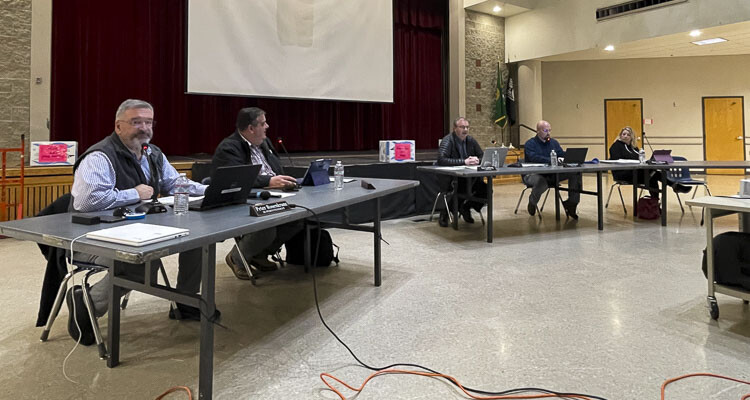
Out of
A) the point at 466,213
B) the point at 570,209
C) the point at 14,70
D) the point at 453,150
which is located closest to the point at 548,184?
the point at 570,209

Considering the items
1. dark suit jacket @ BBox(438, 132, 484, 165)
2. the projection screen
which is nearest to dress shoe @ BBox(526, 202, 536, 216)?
dark suit jacket @ BBox(438, 132, 484, 165)

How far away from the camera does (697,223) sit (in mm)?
4613

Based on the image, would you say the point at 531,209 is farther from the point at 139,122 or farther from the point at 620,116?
the point at 620,116

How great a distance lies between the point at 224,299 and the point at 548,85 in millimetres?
10029

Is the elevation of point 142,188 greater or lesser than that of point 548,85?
lesser

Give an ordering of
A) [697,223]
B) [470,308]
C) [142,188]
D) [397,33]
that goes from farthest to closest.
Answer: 1. [397,33]
2. [697,223]
3. [470,308]
4. [142,188]

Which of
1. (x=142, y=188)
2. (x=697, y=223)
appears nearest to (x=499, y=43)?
(x=697, y=223)

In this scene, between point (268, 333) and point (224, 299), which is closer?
point (268, 333)

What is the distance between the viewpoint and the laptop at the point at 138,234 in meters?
1.29

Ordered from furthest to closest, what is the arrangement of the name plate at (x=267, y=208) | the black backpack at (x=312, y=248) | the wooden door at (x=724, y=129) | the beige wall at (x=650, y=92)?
the beige wall at (x=650, y=92) → the wooden door at (x=724, y=129) → the black backpack at (x=312, y=248) → the name plate at (x=267, y=208)

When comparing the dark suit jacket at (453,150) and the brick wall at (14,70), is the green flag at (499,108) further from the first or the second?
the brick wall at (14,70)

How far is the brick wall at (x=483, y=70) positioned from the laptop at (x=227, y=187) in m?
7.02

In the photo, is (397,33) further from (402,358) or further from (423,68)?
(402,358)

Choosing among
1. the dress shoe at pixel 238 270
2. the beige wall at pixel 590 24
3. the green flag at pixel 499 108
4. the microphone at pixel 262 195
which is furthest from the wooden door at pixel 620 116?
the microphone at pixel 262 195
